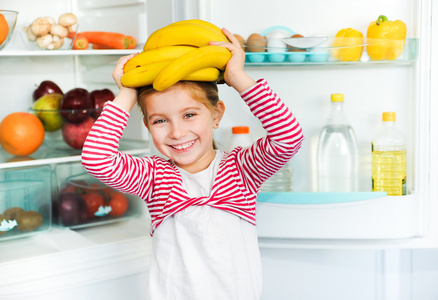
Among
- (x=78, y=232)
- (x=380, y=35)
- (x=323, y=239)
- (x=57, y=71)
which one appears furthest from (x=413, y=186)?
(x=57, y=71)

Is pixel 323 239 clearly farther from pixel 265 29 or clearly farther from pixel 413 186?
pixel 265 29

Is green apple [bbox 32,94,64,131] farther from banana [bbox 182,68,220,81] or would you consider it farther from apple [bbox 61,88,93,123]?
banana [bbox 182,68,220,81]

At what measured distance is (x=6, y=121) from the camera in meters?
1.68

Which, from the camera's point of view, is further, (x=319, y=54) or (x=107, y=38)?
(x=107, y=38)

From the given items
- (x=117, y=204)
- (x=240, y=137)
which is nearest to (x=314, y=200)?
(x=240, y=137)

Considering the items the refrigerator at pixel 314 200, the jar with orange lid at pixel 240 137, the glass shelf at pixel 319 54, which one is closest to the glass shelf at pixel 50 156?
the refrigerator at pixel 314 200

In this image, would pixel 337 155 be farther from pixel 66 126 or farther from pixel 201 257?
pixel 66 126

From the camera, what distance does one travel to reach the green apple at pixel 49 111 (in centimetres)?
176

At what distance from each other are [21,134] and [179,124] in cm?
77

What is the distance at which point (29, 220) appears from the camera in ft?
5.74

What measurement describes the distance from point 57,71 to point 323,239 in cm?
116

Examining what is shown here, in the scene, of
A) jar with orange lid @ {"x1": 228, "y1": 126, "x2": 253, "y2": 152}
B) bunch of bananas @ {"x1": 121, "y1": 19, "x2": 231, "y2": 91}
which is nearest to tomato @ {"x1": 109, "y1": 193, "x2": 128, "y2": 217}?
jar with orange lid @ {"x1": 228, "y1": 126, "x2": 253, "y2": 152}

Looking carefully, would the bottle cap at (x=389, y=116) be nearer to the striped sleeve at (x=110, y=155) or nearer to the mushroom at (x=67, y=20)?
the striped sleeve at (x=110, y=155)

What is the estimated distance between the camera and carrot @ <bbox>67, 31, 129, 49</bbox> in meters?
1.80
